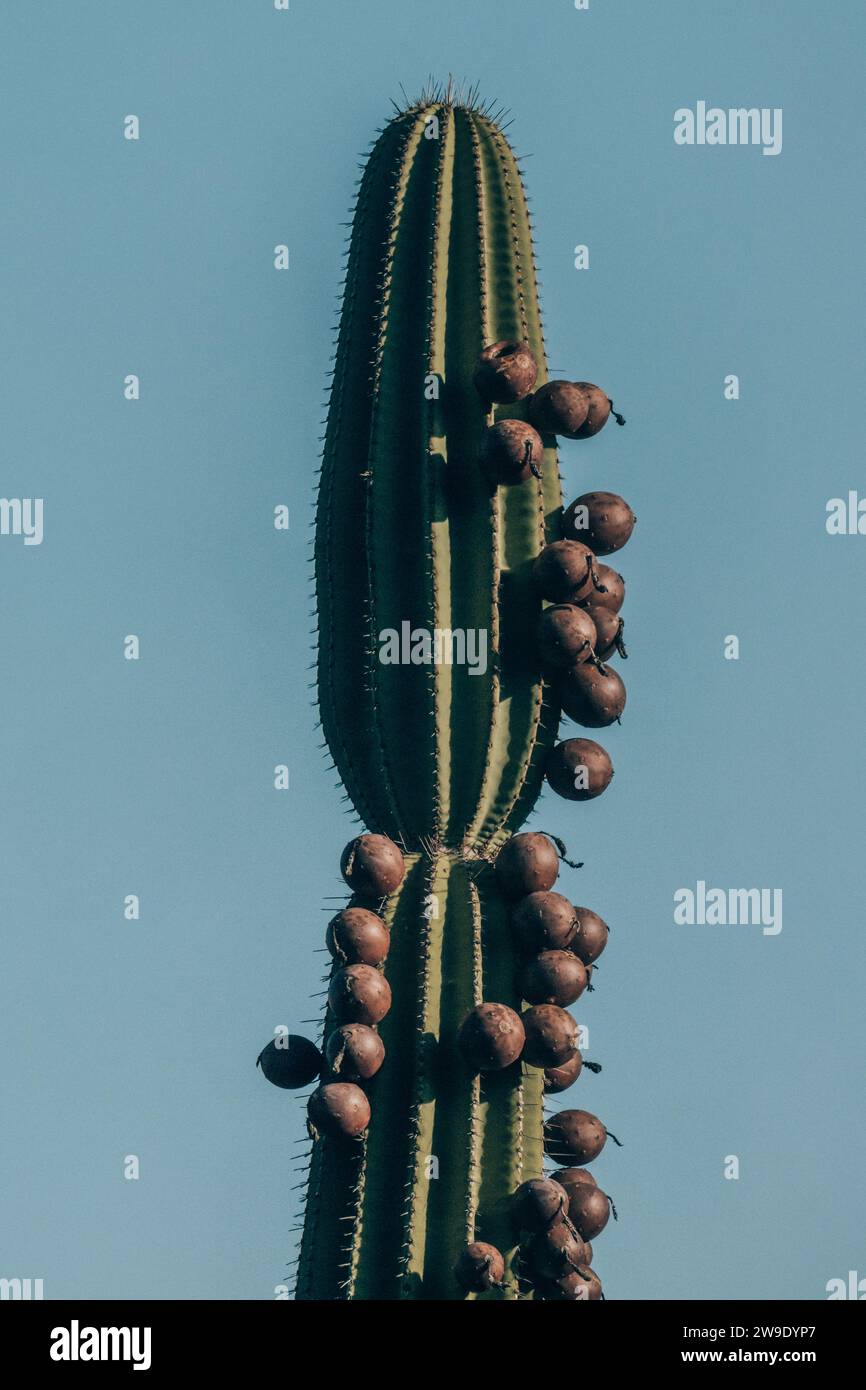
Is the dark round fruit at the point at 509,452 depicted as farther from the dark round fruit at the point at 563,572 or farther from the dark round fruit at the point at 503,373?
the dark round fruit at the point at 563,572

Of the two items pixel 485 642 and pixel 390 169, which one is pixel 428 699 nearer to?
pixel 485 642

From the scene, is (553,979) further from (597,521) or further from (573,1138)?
(597,521)

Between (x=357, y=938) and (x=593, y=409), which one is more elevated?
(x=593, y=409)

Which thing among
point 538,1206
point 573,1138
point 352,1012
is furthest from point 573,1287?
point 352,1012

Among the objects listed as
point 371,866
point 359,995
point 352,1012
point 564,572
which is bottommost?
point 352,1012

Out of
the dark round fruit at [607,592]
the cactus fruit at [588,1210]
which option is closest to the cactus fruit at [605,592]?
the dark round fruit at [607,592]

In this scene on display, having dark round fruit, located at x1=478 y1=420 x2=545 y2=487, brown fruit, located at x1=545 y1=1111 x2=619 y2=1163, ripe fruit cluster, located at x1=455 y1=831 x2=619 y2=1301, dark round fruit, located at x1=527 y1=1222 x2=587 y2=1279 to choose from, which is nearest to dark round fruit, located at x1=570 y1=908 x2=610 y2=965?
ripe fruit cluster, located at x1=455 y1=831 x2=619 y2=1301
